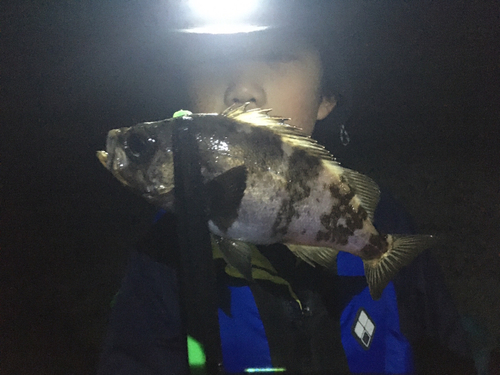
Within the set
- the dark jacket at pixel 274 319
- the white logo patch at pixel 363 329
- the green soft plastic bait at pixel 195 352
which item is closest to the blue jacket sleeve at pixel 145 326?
the dark jacket at pixel 274 319

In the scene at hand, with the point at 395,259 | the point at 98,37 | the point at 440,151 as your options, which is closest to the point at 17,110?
the point at 98,37

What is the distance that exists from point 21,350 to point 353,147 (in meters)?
3.83

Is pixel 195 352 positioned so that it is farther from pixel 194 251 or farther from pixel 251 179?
pixel 251 179

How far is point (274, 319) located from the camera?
39.3 inches

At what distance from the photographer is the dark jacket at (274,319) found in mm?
931

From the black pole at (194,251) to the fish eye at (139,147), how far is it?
0.06 meters

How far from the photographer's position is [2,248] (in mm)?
4133

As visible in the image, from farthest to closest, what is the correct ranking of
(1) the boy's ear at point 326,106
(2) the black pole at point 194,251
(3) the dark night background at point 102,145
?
(3) the dark night background at point 102,145, (1) the boy's ear at point 326,106, (2) the black pole at point 194,251

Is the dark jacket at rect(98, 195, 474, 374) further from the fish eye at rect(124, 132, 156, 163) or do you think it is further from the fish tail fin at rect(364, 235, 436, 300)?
the fish eye at rect(124, 132, 156, 163)

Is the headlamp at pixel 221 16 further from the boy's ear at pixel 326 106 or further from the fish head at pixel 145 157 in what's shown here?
the fish head at pixel 145 157

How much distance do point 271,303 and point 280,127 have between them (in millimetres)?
618

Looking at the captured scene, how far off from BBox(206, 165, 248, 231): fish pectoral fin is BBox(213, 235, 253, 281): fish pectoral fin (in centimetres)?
4

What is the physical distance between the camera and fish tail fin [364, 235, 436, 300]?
2.36ft

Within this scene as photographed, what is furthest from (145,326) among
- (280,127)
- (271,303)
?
(280,127)
